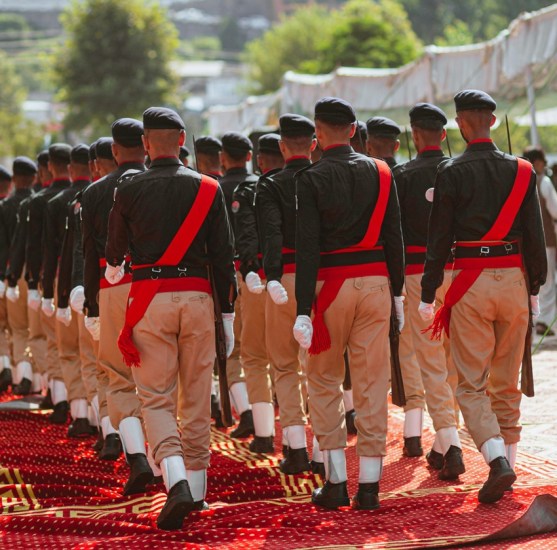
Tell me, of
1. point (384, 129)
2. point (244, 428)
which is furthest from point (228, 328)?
point (244, 428)

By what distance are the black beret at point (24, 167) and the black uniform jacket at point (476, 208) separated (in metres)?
5.90

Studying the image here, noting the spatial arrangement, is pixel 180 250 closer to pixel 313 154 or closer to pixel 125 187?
pixel 125 187

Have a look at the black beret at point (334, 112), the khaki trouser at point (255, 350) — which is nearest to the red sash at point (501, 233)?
the black beret at point (334, 112)

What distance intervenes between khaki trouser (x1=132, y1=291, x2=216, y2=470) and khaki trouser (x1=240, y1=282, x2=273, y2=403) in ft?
6.21

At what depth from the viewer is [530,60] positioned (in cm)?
1372

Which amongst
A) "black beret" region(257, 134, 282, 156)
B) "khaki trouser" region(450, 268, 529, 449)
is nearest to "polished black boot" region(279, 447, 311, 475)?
"khaki trouser" region(450, 268, 529, 449)

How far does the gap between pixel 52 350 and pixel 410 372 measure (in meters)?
3.58

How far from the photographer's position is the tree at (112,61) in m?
47.0

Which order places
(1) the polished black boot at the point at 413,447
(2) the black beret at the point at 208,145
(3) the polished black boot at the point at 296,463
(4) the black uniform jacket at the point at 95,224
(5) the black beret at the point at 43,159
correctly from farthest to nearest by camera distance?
1. (5) the black beret at the point at 43,159
2. (2) the black beret at the point at 208,145
3. (1) the polished black boot at the point at 413,447
4. (3) the polished black boot at the point at 296,463
5. (4) the black uniform jacket at the point at 95,224

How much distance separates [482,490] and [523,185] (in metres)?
1.62

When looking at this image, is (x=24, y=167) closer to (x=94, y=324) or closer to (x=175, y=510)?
(x=94, y=324)

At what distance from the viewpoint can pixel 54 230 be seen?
9.02 metres

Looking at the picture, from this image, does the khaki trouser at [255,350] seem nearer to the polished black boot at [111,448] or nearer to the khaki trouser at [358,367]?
the polished black boot at [111,448]

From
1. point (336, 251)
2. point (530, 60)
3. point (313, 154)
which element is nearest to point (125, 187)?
point (336, 251)
